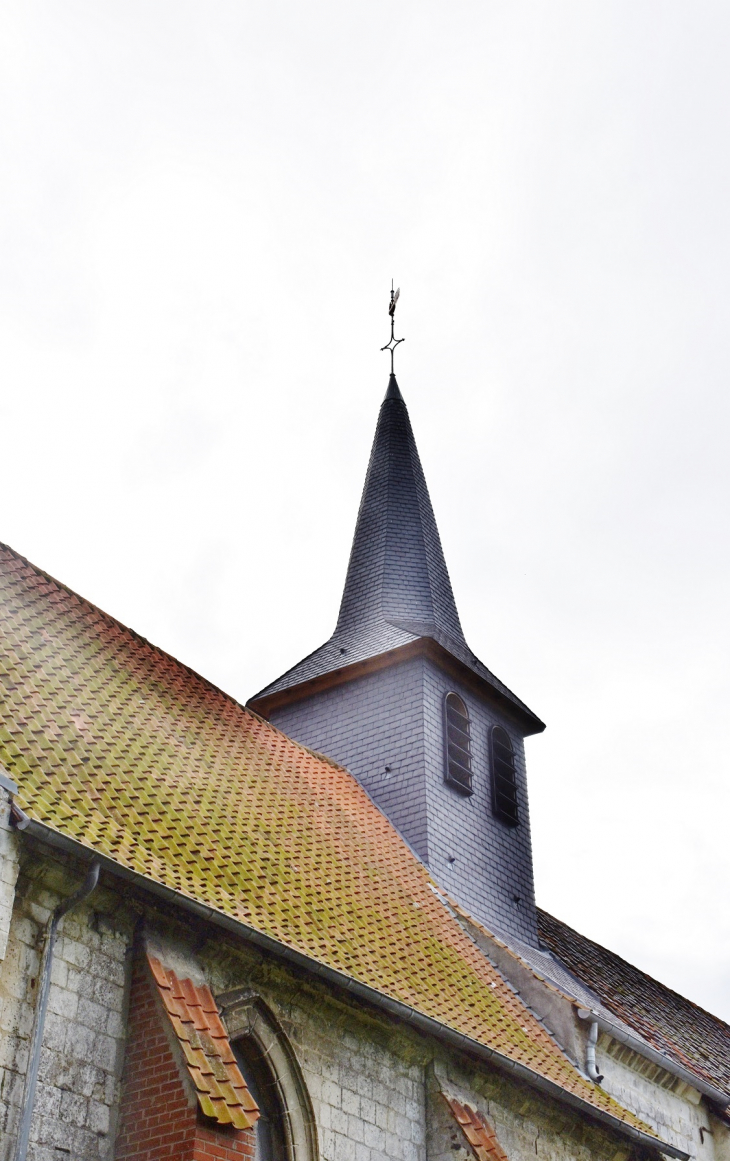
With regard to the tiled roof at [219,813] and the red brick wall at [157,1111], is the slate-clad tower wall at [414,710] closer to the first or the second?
the tiled roof at [219,813]

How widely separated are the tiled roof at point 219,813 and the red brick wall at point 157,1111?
35.1 inches

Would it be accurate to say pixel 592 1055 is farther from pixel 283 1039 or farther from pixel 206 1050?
pixel 206 1050

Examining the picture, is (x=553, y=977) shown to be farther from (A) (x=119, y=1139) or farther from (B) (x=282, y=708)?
(A) (x=119, y=1139)

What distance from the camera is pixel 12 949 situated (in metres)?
7.67

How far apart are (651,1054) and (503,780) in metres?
4.10

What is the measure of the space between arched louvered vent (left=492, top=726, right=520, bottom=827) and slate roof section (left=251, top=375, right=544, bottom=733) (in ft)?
2.00

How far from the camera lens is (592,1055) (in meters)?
13.2

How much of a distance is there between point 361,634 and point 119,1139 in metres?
10.6

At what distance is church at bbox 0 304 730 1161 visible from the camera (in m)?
7.86

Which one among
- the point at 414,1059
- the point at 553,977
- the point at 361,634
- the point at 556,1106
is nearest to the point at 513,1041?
the point at 556,1106

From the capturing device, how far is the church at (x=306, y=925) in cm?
786

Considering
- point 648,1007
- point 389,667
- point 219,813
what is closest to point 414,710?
point 389,667

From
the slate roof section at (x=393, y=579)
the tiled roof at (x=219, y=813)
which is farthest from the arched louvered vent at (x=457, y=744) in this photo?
the tiled roof at (x=219, y=813)

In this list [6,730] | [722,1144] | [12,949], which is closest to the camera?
[12,949]
